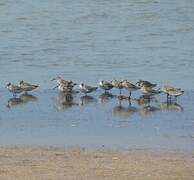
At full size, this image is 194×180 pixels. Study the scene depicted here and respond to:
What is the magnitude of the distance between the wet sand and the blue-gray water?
34.5 inches

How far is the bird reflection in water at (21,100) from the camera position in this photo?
2014 cm

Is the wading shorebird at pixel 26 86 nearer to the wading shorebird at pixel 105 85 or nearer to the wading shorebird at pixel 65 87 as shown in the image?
→ the wading shorebird at pixel 65 87

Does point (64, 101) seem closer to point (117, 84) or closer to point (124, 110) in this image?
point (117, 84)

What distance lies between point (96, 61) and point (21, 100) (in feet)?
21.3

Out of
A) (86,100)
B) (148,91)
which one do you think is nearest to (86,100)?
(86,100)

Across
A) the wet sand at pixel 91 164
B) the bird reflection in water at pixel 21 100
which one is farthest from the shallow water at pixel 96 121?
the wet sand at pixel 91 164

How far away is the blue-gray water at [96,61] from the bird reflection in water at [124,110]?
0.03 meters

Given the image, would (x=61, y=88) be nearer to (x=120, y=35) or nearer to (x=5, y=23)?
(x=120, y=35)

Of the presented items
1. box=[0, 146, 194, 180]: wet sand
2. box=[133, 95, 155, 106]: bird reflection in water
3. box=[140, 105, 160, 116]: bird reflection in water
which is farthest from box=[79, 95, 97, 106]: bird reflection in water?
box=[0, 146, 194, 180]: wet sand

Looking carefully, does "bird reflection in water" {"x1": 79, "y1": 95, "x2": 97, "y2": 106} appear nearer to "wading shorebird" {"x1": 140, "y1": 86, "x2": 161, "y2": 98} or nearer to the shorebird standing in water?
the shorebird standing in water

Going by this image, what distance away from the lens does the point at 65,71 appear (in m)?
25.2

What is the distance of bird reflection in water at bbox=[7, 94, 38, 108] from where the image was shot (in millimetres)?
20141

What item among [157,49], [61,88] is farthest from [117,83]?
[157,49]

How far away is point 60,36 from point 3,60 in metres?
6.83
